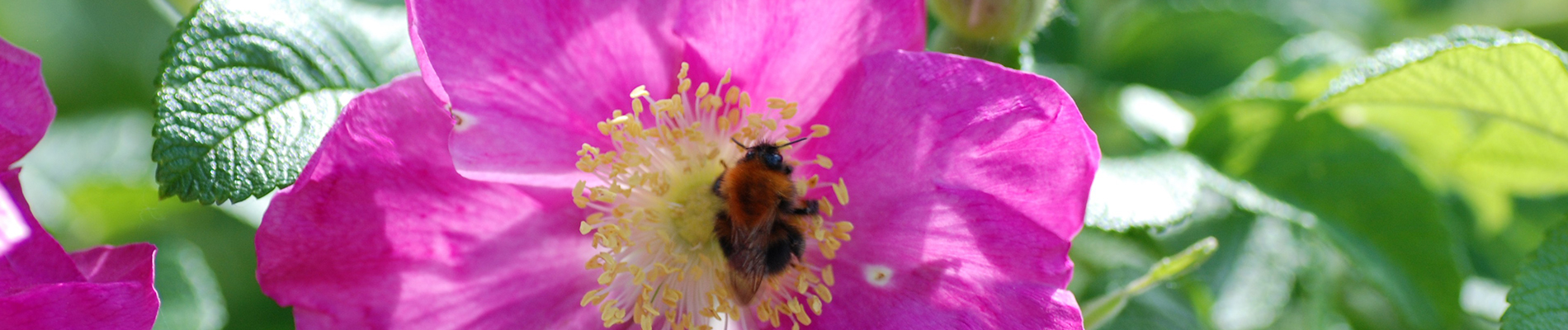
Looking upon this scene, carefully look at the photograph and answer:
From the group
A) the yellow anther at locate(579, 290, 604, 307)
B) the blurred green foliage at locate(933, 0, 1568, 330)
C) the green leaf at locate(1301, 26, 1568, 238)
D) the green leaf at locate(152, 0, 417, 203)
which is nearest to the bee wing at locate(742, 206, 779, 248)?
the yellow anther at locate(579, 290, 604, 307)

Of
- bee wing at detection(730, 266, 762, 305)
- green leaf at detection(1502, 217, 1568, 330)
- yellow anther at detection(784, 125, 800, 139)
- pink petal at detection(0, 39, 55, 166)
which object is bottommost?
bee wing at detection(730, 266, 762, 305)

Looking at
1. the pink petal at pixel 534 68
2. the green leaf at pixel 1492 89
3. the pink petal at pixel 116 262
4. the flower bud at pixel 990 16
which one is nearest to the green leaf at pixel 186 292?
the pink petal at pixel 116 262

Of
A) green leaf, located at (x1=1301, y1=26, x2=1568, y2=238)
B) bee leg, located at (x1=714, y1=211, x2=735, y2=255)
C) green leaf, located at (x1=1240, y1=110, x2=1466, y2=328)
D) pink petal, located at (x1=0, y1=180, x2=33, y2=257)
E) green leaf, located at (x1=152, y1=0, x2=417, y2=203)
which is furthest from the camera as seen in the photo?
green leaf, located at (x1=1240, y1=110, x2=1466, y2=328)

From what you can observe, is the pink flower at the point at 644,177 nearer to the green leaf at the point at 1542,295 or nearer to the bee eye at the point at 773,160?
the bee eye at the point at 773,160

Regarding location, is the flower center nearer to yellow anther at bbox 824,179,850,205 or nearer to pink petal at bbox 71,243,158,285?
yellow anther at bbox 824,179,850,205

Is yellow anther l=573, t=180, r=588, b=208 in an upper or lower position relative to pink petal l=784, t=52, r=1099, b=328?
lower

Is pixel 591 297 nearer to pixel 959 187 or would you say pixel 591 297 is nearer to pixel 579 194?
pixel 579 194
